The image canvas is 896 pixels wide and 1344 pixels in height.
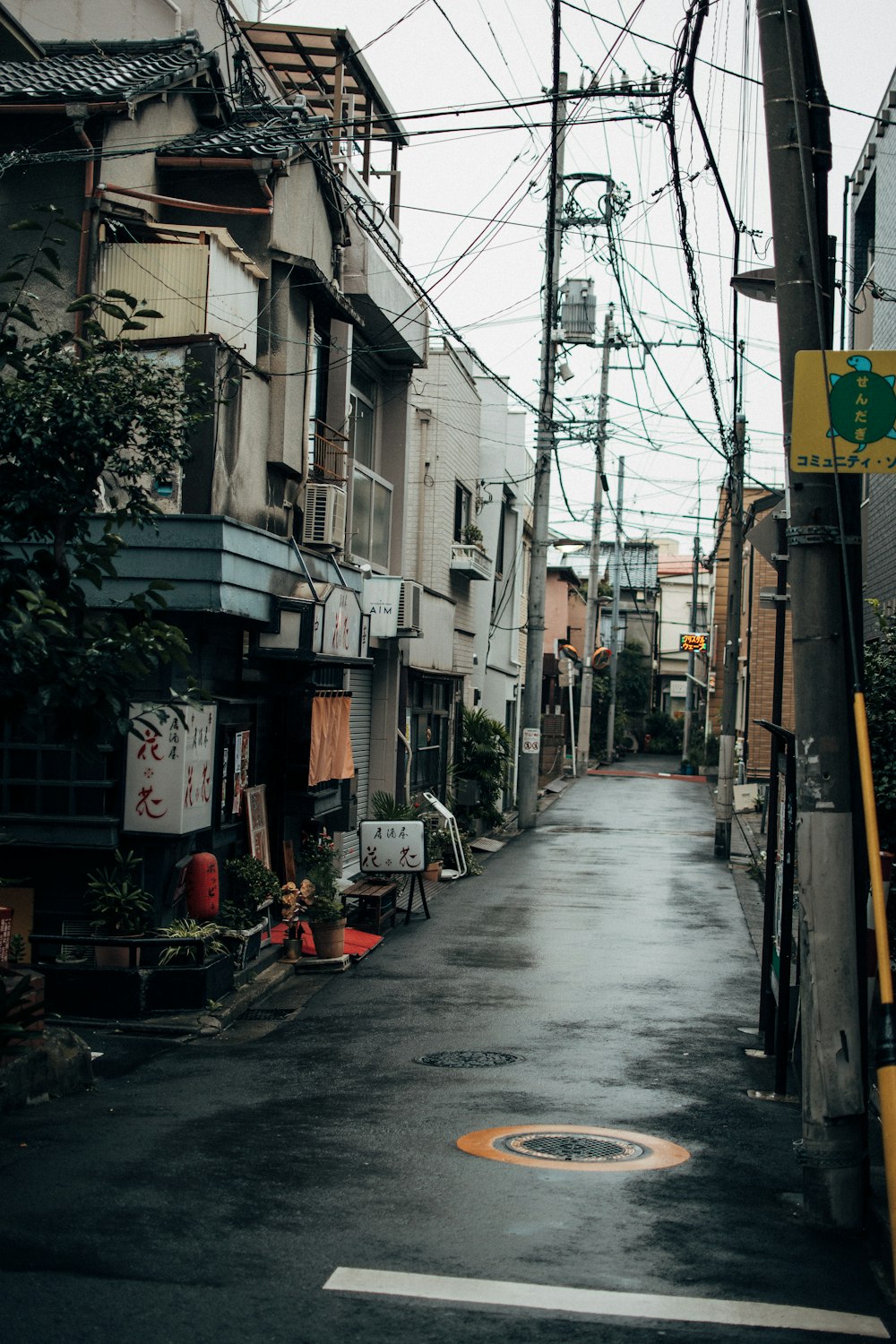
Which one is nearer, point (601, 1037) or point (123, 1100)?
point (123, 1100)

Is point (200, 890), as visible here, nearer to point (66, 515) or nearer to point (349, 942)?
point (349, 942)

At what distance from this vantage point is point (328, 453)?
18.0m

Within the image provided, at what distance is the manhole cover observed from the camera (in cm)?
1014

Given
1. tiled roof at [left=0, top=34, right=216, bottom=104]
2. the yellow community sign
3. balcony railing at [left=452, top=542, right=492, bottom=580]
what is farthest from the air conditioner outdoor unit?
the yellow community sign

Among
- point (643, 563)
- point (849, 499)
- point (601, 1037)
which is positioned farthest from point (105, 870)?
point (643, 563)

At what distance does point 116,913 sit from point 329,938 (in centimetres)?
320

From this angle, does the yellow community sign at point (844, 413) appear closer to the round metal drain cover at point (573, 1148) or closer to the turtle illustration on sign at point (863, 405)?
the turtle illustration on sign at point (863, 405)

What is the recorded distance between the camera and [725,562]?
165ft

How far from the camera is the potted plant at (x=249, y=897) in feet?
45.1

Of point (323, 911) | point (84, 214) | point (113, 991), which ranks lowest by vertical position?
point (113, 991)

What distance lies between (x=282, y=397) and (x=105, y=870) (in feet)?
19.1

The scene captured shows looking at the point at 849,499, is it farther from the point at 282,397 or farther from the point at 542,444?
the point at 542,444

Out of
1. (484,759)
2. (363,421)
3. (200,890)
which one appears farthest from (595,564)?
(200,890)

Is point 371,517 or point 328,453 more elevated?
point 328,453
